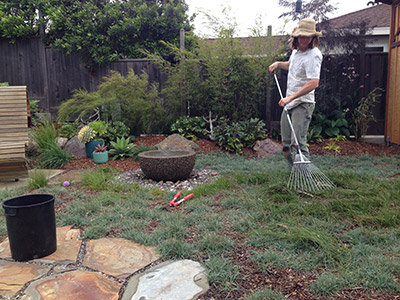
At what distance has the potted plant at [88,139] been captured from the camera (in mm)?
6000

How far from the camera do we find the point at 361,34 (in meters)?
7.16

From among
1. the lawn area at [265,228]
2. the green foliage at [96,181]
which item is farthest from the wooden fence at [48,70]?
the lawn area at [265,228]

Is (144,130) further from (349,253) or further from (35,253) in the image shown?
(349,253)

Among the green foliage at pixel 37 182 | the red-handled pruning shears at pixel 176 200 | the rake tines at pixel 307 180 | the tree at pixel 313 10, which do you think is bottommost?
the red-handled pruning shears at pixel 176 200

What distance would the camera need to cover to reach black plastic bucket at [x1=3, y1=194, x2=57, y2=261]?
2.42 m

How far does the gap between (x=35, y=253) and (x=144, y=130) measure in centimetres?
505

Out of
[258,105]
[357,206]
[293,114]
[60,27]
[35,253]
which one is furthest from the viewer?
[60,27]

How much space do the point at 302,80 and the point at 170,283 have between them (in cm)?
276

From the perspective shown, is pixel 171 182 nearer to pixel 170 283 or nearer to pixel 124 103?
pixel 170 283

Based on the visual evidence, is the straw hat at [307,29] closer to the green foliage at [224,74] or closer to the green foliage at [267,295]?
the green foliage at [267,295]

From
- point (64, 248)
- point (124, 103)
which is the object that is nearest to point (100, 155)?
point (124, 103)

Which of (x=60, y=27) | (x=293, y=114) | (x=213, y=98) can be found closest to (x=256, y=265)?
(x=293, y=114)

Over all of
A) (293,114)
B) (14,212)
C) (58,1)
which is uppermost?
(58,1)

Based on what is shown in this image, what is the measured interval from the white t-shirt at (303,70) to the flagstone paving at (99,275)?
239cm
